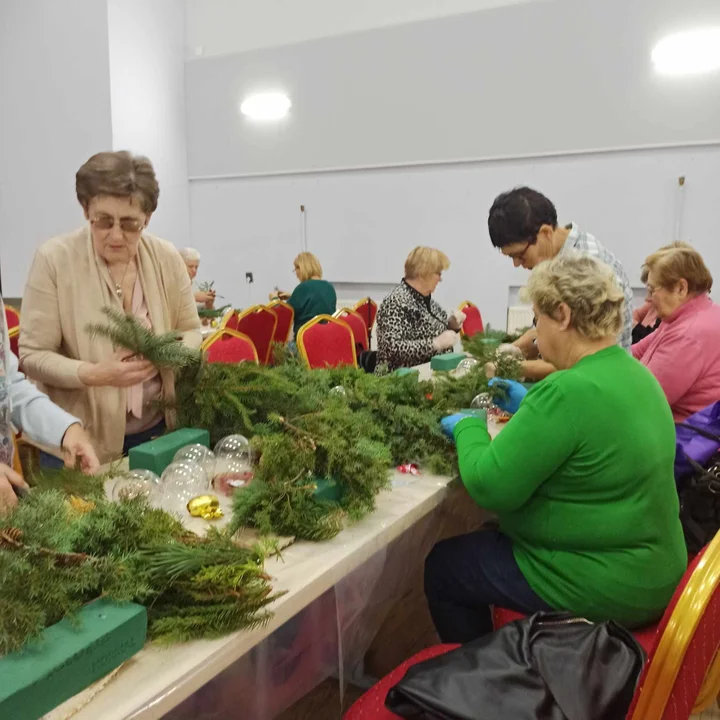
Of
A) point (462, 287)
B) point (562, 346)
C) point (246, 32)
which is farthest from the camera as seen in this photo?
point (246, 32)

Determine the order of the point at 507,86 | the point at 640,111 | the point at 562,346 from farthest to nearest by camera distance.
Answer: the point at 507,86 → the point at 640,111 → the point at 562,346

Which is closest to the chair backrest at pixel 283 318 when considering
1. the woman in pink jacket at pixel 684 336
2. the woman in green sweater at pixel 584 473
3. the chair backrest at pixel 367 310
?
the chair backrest at pixel 367 310

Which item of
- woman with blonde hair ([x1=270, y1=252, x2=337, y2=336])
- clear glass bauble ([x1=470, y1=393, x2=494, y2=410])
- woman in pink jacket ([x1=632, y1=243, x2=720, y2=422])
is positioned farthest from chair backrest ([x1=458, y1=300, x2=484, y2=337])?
clear glass bauble ([x1=470, y1=393, x2=494, y2=410])

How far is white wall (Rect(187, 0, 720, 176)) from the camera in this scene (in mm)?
5598

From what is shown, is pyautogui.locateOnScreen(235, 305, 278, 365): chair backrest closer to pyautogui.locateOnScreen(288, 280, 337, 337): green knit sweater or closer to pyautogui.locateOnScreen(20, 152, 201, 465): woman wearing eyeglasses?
pyautogui.locateOnScreen(288, 280, 337, 337): green knit sweater

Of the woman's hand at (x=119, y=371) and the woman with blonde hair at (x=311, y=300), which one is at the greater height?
the woman's hand at (x=119, y=371)

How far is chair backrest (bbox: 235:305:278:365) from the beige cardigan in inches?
98.5

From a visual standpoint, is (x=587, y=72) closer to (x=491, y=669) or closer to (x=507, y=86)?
(x=507, y=86)

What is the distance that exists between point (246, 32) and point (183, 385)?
6728 mm

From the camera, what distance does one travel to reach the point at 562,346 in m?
1.62

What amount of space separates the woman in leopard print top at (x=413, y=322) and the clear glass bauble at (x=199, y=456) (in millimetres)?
2122

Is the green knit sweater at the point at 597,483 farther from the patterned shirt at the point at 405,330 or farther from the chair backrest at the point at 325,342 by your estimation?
the patterned shirt at the point at 405,330

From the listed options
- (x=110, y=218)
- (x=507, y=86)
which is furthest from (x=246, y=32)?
(x=110, y=218)

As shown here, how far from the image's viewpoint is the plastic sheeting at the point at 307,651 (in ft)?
4.45
